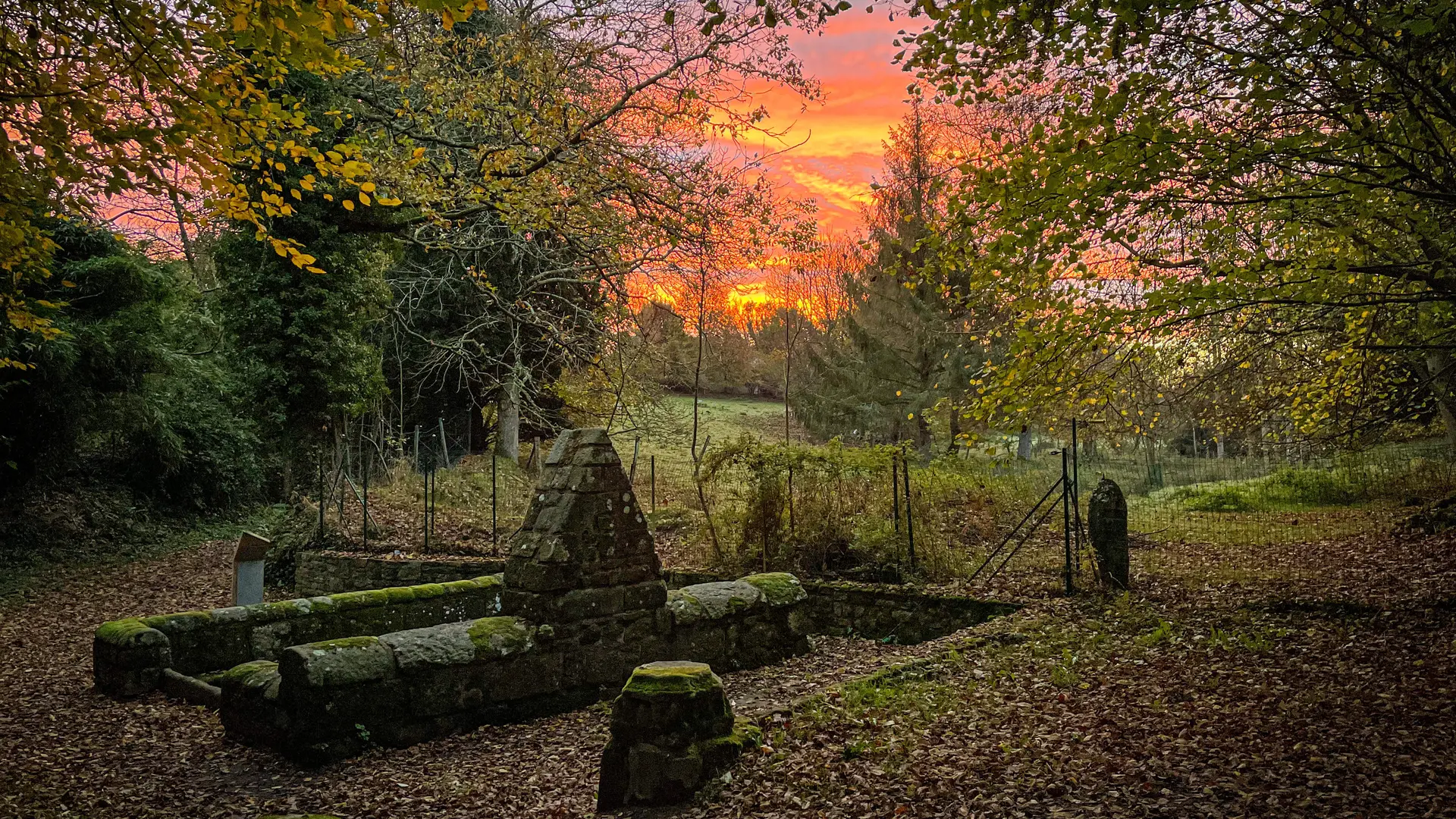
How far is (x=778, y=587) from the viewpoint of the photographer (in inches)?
350

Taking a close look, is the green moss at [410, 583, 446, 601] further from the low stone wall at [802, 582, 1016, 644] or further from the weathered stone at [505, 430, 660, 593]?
the low stone wall at [802, 582, 1016, 644]

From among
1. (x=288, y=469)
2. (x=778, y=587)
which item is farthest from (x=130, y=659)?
(x=288, y=469)

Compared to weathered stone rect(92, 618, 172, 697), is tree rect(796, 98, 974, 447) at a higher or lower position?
higher

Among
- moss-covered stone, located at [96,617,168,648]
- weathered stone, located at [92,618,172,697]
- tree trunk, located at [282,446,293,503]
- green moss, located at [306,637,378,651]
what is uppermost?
tree trunk, located at [282,446,293,503]

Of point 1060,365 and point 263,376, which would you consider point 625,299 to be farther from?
point 1060,365

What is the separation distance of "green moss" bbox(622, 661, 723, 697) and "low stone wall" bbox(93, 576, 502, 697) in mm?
4316

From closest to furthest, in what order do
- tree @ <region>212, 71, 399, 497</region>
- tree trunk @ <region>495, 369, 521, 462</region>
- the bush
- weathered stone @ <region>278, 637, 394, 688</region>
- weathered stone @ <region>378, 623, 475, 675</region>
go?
weathered stone @ <region>278, 637, 394, 688</region> < weathered stone @ <region>378, 623, 475, 675</region> < tree @ <region>212, 71, 399, 497</region> < the bush < tree trunk @ <region>495, 369, 521, 462</region>

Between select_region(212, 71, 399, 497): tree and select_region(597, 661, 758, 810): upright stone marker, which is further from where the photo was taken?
select_region(212, 71, 399, 497): tree

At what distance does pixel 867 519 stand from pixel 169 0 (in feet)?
28.8

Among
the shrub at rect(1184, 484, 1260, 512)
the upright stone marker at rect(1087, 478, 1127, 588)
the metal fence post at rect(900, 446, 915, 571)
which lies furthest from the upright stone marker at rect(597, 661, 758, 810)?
the shrub at rect(1184, 484, 1260, 512)

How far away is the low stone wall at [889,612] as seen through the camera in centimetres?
902

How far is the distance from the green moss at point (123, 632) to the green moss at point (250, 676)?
5.18 feet

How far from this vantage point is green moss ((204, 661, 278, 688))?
21.3 feet

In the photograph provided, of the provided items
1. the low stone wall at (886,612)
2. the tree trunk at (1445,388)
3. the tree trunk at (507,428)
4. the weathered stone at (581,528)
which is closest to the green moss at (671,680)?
the weathered stone at (581,528)
